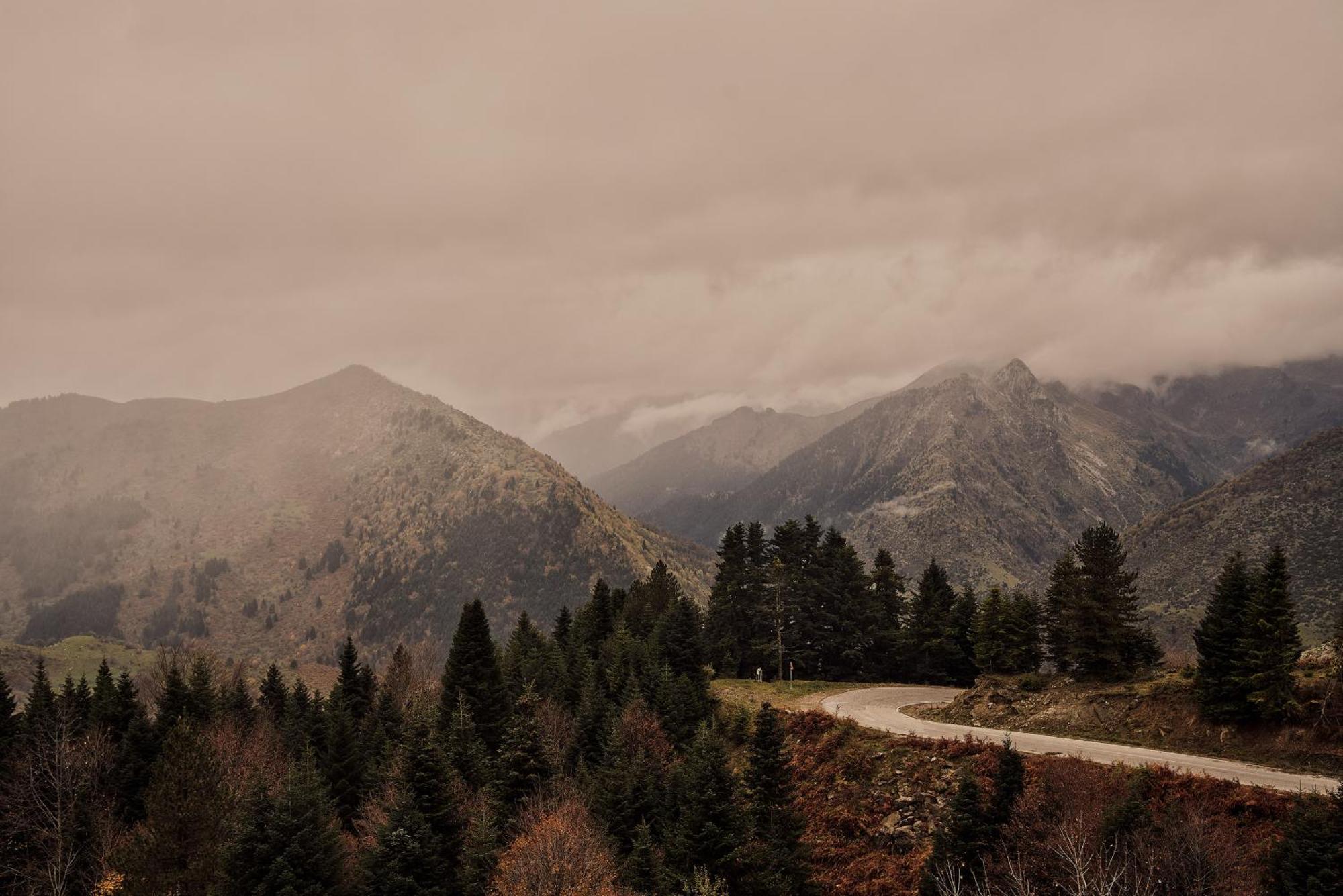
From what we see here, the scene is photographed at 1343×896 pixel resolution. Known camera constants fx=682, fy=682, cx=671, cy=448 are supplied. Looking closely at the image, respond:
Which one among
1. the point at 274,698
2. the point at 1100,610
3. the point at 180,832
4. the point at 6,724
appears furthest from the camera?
the point at 274,698

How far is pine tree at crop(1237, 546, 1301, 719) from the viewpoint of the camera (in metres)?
37.2

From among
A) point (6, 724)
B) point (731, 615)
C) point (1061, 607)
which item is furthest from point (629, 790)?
point (6, 724)

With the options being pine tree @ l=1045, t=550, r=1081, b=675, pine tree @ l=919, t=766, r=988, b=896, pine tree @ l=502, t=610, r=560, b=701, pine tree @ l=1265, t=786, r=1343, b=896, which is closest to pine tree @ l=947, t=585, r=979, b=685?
pine tree @ l=1045, t=550, r=1081, b=675

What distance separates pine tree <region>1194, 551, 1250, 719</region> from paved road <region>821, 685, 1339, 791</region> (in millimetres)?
3618

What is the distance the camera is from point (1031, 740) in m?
44.1

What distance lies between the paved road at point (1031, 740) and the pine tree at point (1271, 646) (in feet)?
12.5

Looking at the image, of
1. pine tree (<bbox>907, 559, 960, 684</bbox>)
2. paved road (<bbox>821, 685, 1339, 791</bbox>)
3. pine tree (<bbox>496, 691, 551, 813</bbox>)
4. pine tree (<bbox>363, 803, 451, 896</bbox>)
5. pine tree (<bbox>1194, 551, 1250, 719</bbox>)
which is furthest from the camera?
pine tree (<bbox>907, 559, 960, 684</bbox>)

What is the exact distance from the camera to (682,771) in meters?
40.5

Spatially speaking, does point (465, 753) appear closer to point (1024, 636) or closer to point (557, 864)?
point (557, 864)

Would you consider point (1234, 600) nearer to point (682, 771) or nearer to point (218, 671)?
point (682, 771)

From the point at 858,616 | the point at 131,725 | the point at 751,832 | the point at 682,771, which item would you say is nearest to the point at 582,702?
the point at 682,771

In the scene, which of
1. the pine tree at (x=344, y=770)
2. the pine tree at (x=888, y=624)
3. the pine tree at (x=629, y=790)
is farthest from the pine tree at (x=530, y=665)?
the pine tree at (x=888, y=624)

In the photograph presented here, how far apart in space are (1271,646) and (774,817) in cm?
2918

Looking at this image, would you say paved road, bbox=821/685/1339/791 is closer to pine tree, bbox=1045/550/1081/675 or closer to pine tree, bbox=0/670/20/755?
pine tree, bbox=1045/550/1081/675
